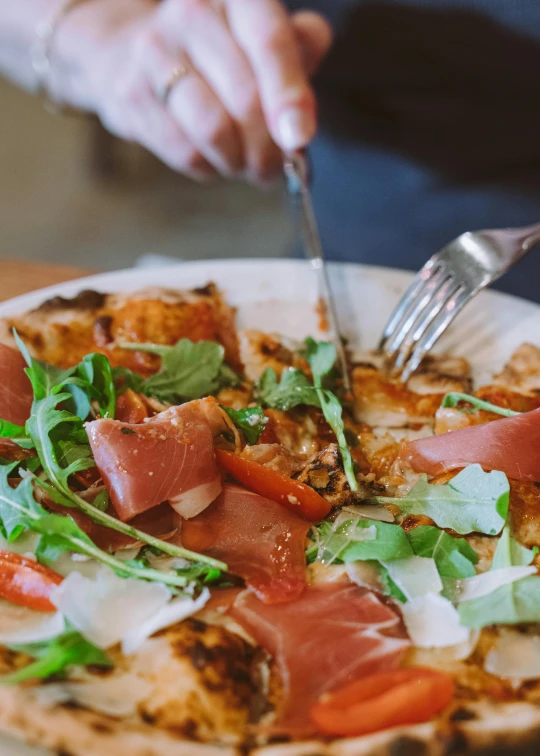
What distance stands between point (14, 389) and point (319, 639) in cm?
105

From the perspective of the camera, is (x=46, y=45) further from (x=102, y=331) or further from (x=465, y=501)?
(x=465, y=501)

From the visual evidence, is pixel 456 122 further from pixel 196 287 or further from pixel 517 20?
pixel 196 287

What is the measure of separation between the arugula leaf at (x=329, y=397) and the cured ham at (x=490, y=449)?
7.4 inches

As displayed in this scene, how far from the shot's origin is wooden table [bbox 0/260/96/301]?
2490 mm

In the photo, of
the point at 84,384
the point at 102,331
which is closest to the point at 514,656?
the point at 84,384

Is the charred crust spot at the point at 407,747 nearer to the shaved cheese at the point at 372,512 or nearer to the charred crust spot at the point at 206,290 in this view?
the shaved cheese at the point at 372,512

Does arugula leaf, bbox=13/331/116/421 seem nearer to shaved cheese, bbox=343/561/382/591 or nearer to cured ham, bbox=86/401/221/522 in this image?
cured ham, bbox=86/401/221/522

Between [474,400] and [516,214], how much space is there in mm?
1122

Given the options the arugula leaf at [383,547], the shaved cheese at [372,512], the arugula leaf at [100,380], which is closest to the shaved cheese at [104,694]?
the arugula leaf at [383,547]

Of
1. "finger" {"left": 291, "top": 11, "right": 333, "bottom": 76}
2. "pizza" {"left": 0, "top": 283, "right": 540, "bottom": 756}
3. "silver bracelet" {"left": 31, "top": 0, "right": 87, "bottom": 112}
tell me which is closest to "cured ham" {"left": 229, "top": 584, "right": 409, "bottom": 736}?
"pizza" {"left": 0, "top": 283, "right": 540, "bottom": 756}

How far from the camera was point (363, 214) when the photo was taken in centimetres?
293

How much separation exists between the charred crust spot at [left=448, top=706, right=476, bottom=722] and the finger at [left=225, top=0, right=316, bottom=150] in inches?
66.7

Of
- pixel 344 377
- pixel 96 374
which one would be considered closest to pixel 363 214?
pixel 344 377

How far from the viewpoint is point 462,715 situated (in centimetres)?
120
